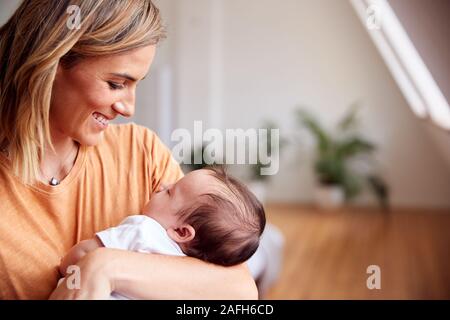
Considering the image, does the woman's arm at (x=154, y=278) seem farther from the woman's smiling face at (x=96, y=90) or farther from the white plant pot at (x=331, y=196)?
the white plant pot at (x=331, y=196)

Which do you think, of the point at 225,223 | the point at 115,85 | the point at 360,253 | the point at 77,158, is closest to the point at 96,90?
the point at 115,85

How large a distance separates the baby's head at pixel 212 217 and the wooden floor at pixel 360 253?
2.17m

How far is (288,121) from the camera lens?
564 cm

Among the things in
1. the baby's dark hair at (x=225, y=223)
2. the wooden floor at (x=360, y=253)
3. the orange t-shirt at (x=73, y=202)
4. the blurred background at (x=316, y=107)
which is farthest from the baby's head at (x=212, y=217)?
the blurred background at (x=316, y=107)

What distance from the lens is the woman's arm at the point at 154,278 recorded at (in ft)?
2.92

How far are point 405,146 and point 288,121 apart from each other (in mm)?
951

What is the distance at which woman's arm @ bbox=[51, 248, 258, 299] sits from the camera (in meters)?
0.89

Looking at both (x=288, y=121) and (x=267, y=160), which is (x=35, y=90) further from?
(x=288, y=121)

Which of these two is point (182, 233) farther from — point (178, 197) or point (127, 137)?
point (127, 137)

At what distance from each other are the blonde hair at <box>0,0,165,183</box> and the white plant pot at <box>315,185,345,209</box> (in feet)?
14.3

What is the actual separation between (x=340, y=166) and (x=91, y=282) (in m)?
4.52

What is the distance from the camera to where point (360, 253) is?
13.3 feet
